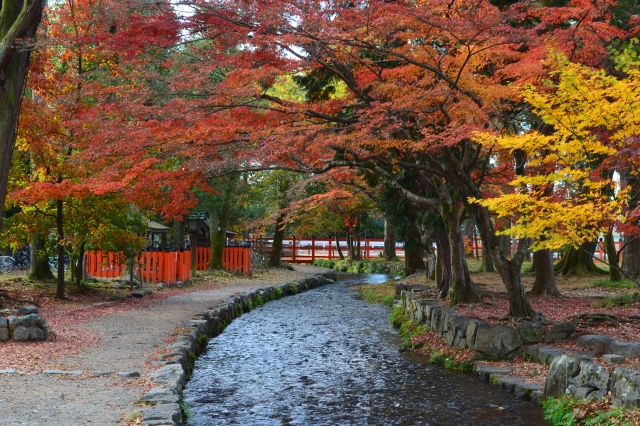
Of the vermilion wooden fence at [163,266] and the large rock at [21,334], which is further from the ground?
the vermilion wooden fence at [163,266]

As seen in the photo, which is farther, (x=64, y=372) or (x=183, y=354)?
(x=183, y=354)

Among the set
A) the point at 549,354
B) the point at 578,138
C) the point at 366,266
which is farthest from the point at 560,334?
the point at 366,266

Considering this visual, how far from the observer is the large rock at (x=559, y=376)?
7.41 metres

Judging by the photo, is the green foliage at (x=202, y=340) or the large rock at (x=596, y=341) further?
the green foliage at (x=202, y=340)

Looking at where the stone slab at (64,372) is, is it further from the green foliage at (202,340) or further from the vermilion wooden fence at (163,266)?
the vermilion wooden fence at (163,266)

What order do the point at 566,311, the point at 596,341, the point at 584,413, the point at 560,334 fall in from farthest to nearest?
the point at 566,311, the point at 560,334, the point at 596,341, the point at 584,413

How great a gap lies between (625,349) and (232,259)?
19.5 metres

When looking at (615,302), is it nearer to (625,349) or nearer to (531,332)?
(531,332)

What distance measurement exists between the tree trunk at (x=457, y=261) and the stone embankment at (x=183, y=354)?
16.4 ft

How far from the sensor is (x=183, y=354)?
29.2 ft

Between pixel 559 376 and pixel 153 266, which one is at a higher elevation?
pixel 153 266

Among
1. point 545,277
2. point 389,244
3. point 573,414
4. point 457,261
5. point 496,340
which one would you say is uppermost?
point 389,244

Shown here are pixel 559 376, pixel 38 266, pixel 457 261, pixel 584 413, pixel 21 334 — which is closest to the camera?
pixel 584 413

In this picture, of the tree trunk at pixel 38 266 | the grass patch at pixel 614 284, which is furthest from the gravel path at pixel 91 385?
the grass patch at pixel 614 284
